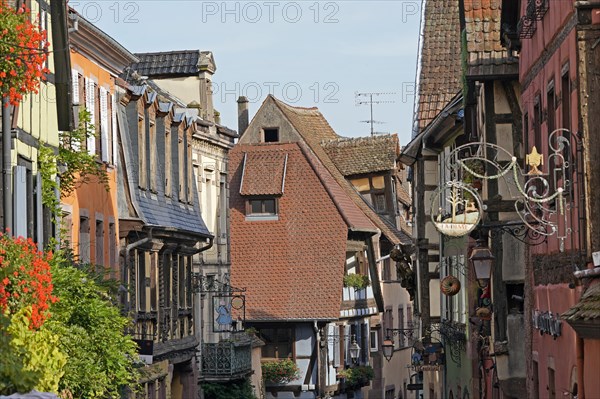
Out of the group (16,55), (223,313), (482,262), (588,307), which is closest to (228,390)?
(223,313)

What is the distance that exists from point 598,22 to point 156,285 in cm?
1917

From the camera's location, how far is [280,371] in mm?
50188

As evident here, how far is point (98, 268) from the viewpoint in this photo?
76.3 feet

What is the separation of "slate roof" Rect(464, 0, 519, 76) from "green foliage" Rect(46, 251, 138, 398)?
6.93m

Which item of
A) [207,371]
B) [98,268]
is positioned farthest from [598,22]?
[207,371]

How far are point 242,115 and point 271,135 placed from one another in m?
2.62

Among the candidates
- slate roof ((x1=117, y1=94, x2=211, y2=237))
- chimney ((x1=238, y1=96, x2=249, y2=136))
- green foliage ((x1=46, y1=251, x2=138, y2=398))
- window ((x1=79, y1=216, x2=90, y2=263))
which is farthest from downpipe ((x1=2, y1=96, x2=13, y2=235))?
chimney ((x1=238, y1=96, x2=249, y2=136))

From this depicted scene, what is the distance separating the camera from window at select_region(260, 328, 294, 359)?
51.2m

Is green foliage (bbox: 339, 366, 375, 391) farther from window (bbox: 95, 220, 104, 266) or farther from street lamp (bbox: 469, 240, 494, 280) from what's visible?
street lamp (bbox: 469, 240, 494, 280)

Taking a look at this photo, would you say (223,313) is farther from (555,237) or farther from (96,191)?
(555,237)

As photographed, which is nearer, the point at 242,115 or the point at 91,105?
the point at 91,105

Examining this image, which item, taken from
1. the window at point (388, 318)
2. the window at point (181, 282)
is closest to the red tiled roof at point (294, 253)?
the window at point (388, 318)

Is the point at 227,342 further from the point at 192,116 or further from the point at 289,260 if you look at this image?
the point at 289,260

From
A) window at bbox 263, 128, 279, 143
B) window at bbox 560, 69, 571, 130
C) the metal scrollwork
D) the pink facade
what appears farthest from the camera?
window at bbox 263, 128, 279, 143
